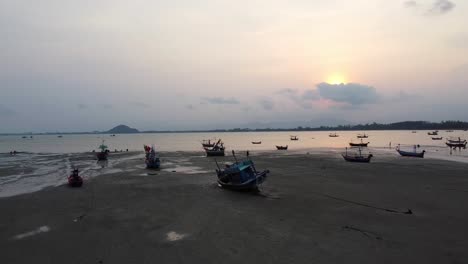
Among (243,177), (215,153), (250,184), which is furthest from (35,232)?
(215,153)

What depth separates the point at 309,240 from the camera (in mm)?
15148

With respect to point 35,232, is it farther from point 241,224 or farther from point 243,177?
point 243,177

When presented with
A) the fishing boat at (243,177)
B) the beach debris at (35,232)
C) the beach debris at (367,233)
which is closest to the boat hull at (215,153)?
the fishing boat at (243,177)

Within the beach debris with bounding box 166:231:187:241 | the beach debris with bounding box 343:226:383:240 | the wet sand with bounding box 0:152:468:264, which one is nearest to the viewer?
the wet sand with bounding box 0:152:468:264

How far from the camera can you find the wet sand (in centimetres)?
1359

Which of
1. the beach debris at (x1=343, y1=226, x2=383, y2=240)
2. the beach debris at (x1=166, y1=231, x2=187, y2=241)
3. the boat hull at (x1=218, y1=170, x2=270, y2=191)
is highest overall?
the boat hull at (x1=218, y1=170, x2=270, y2=191)

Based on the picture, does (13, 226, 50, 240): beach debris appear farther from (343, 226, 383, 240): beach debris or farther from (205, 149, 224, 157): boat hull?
(205, 149, 224, 157): boat hull

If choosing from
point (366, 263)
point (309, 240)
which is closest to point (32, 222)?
point (309, 240)

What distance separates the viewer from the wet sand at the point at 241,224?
13.6 m

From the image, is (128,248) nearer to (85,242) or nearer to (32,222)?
(85,242)

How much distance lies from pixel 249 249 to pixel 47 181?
30.1 m

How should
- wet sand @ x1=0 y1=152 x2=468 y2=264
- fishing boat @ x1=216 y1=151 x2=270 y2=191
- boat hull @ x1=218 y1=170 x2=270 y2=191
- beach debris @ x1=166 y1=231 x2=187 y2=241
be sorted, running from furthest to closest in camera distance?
fishing boat @ x1=216 y1=151 x2=270 y2=191 → boat hull @ x1=218 y1=170 x2=270 y2=191 → beach debris @ x1=166 y1=231 x2=187 y2=241 → wet sand @ x1=0 y1=152 x2=468 y2=264

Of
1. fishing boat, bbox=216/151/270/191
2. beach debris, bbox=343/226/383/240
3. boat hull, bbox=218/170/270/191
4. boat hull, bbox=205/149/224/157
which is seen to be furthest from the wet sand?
boat hull, bbox=205/149/224/157

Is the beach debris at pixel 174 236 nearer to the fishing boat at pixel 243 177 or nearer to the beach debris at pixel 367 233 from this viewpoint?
the beach debris at pixel 367 233
